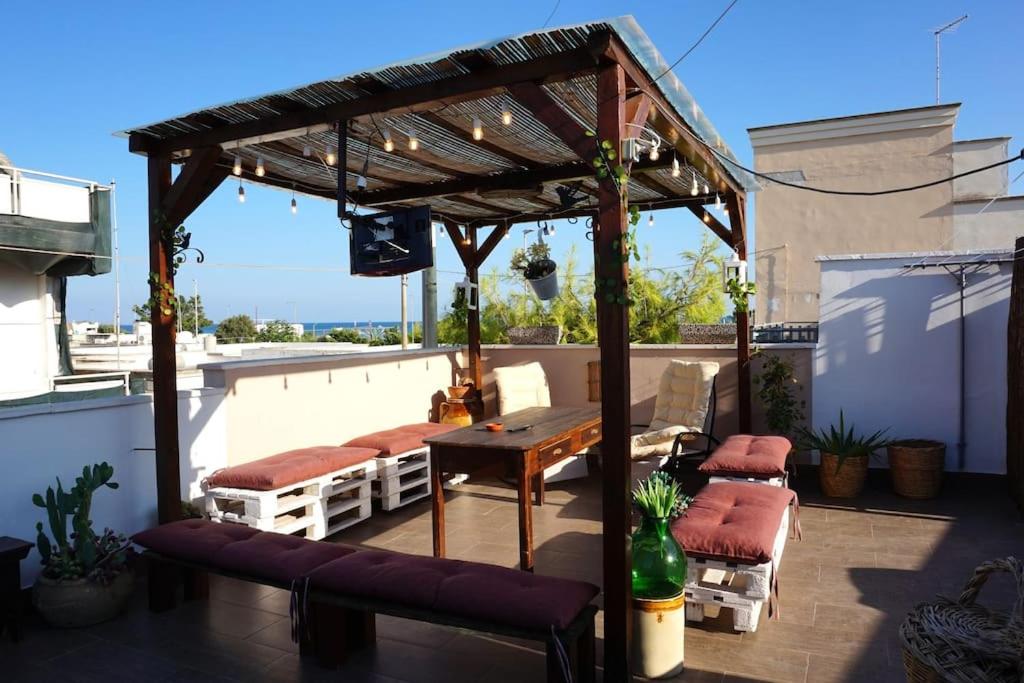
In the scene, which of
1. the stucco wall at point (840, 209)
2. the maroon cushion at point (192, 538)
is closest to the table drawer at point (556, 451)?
the maroon cushion at point (192, 538)

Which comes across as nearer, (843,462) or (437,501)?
(437,501)

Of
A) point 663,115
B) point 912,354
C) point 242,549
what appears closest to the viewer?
point 242,549

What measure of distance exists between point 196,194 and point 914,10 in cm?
893

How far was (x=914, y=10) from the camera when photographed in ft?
28.9

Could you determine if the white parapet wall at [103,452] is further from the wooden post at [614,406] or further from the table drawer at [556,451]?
the wooden post at [614,406]

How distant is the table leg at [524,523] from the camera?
13.2ft

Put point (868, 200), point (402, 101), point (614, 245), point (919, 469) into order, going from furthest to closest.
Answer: point (868, 200) → point (919, 469) → point (402, 101) → point (614, 245)

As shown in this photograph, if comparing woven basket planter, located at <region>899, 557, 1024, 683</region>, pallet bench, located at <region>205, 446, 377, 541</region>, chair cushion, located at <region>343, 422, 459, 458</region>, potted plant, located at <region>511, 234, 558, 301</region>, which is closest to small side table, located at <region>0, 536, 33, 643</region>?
pallet bench, located at <region>205, 446, 377, 541</region>

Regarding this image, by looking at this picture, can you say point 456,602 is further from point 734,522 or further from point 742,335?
point 742,335

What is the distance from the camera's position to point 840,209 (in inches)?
421

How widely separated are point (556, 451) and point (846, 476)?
8.63 feet

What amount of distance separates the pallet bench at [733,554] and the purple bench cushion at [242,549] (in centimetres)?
160

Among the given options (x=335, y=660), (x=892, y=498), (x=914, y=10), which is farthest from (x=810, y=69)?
(x=335, y=660)

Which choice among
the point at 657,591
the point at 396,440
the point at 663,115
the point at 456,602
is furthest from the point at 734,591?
the point at 396,440
